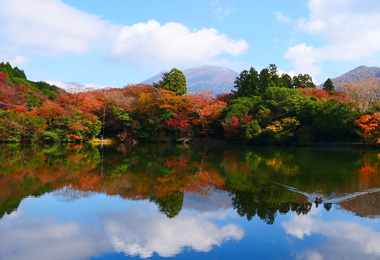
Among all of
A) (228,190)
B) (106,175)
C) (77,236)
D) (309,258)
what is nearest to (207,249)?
(309,258)

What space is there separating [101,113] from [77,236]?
27.1 metres

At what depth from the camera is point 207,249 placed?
4.65 m

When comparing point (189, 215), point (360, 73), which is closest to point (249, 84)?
point (189, 215)

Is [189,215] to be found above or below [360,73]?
below

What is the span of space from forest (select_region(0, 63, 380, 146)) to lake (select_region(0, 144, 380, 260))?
13863 millimetres

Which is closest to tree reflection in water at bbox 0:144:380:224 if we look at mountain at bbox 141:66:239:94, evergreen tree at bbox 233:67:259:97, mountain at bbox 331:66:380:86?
evergreen tree at bbox 233:67:259:97

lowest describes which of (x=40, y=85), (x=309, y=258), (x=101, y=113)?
(x=309, y=258)

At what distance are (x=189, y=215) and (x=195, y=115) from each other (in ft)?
77.1

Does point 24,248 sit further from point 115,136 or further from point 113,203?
point 115,136

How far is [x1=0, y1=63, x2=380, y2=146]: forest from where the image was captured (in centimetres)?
2356

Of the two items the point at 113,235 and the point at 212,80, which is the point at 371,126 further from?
the point at 212,80

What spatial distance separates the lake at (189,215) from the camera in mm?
4625

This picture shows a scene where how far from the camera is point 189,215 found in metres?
6.34

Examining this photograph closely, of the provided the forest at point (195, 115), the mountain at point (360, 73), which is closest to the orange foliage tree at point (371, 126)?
the forest at point (195, 115)
